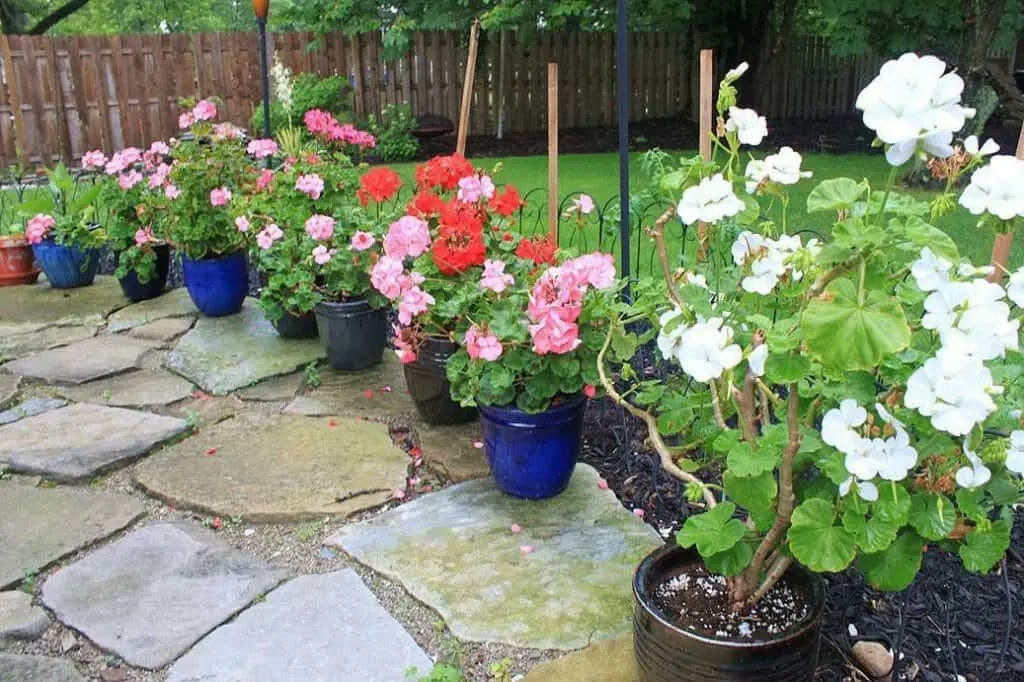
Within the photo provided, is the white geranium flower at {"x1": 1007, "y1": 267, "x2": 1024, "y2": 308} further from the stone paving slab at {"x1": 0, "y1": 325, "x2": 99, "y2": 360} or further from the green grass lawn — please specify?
the stone paving slab at {"x1": 0, "y1": 325, "x2": 99, "y2": 360}

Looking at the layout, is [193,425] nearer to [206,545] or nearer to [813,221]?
[206,545]

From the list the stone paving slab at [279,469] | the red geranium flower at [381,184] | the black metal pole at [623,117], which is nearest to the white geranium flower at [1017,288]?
the black metal pole at [623,117]

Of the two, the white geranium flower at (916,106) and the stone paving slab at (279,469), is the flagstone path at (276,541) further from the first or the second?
the white geranium flower at (916,106)

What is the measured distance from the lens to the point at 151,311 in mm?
4184

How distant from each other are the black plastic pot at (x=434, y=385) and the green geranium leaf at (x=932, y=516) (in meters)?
1.50

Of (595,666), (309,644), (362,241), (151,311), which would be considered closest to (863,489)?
(595,666)

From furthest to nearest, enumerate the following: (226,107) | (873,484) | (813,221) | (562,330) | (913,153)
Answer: (226,107), (813,221), (562,330), (873,484), (913,153)

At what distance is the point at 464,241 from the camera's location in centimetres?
256

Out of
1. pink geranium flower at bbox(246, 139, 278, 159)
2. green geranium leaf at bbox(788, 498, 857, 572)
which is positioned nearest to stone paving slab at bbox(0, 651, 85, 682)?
green geranium leaf at bbox(788, 498, 857, 572)

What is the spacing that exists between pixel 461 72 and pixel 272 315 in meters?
8.43

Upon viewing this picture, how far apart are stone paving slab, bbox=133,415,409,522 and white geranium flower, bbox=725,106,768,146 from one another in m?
1.41

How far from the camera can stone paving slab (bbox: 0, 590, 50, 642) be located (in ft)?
6.20

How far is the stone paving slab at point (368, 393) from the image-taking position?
3.02 m

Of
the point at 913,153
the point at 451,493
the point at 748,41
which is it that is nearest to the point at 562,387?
the point at 451,493
